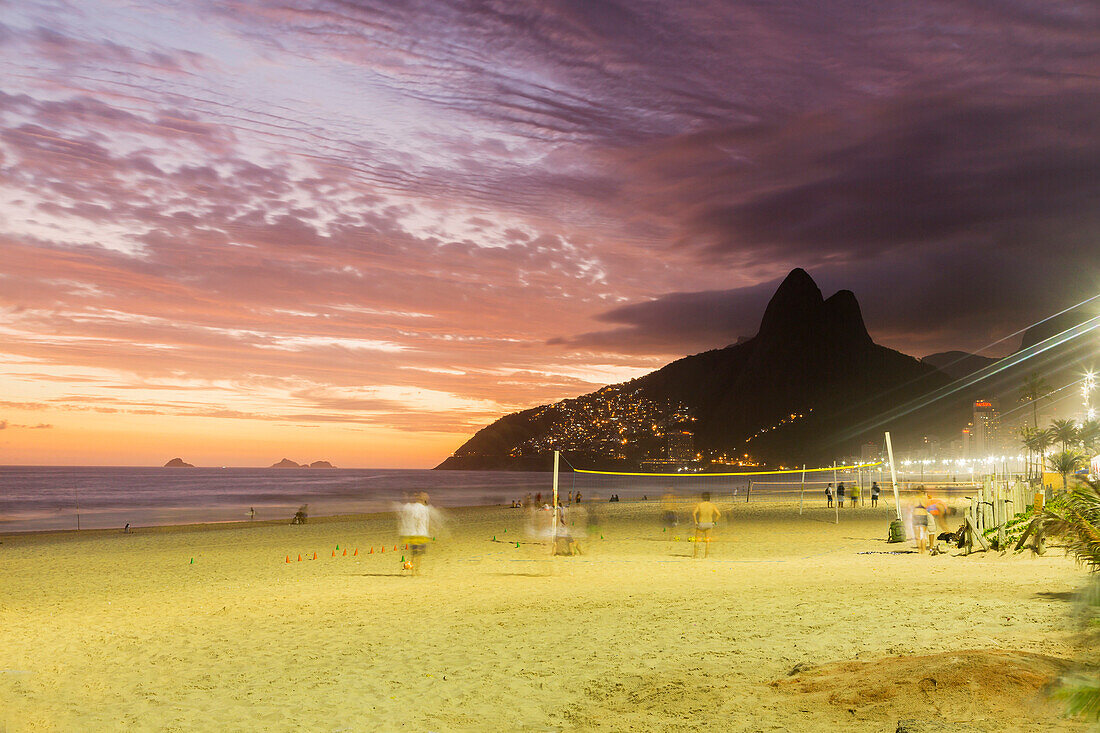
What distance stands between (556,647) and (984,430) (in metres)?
166

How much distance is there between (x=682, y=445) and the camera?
7072 inches

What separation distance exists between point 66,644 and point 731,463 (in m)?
166

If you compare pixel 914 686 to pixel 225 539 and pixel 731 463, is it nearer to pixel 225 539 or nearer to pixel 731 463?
pixel 225 539

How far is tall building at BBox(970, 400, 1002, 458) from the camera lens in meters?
145

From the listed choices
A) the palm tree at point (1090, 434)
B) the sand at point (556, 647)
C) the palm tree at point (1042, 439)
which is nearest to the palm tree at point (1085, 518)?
the sand at point (556, 647)

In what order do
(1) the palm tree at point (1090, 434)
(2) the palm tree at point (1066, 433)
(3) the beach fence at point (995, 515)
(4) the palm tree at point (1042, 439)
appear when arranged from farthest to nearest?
(4) the palm tree at point (1042, 439), (2) the palm tree at point (1066, 433), (1) the palm tree at point (1090, 434), (3) the beach fence at point (995, 515)

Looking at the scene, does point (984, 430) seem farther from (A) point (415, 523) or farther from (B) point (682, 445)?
(A) point (415, 523)

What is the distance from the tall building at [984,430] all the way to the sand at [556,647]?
491 feet

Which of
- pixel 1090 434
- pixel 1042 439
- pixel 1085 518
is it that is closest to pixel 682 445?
pixel 1042 439

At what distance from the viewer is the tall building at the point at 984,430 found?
145 metres

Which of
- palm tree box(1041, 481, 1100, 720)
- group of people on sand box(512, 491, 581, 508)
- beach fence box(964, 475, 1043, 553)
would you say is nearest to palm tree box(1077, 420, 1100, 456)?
group of people on sand box(512, 491, 581, 508)

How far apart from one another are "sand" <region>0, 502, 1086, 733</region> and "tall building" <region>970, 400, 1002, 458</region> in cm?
14967

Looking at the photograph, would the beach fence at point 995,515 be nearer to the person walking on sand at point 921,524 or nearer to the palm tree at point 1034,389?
the person walking on sand at point 921,524

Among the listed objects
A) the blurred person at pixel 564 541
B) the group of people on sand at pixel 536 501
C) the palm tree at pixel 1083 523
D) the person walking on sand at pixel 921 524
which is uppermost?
the palm tree at pixel 1083 523
